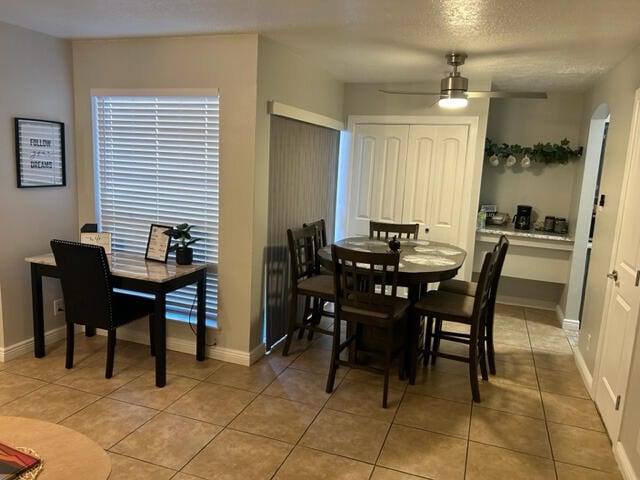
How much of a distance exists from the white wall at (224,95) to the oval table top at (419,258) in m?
0.65

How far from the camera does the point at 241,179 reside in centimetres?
328

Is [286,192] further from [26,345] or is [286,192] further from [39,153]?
[26,345]

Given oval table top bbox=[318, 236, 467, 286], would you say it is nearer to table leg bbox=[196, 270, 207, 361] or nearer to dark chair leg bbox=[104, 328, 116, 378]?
table leg bbox=[196, 270, 207, 361]

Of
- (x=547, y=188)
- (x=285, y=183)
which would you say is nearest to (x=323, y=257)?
(x=285, y=183)

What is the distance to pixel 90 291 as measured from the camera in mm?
3049

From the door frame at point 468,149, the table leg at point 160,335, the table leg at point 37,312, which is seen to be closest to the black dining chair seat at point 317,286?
the table leg at point 160,335

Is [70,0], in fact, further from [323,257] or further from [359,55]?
[323,257]

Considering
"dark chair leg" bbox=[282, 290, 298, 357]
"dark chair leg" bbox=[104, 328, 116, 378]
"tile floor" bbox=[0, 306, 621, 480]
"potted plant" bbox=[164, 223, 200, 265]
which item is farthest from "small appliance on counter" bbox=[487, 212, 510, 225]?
"dark chair leg" bbox=[104, 328, 116, 378]

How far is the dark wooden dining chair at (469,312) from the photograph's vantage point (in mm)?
3014

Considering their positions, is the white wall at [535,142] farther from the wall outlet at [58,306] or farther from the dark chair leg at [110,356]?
the wall outlet at [58,306]

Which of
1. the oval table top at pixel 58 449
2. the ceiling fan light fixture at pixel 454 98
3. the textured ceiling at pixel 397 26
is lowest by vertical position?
the oval table top at pixel 58 449

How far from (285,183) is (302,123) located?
567 mm

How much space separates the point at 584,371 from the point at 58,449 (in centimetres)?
346

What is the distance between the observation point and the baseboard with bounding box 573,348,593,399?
3283mm
